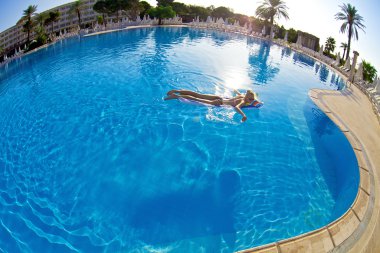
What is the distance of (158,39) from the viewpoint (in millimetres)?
26641

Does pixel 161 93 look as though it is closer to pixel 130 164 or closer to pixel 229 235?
pixel 130 164

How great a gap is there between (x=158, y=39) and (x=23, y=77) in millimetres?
13397

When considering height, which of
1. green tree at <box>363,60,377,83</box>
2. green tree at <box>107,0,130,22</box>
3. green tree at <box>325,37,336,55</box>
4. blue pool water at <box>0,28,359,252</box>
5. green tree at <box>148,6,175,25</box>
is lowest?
blue pool water at <box>0,28,359,252</box>

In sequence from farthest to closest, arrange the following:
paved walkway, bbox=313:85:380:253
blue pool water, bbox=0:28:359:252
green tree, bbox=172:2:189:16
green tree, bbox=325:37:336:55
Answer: green tree, bbox=172:2:189:16 < green tree, bbox=325:37:336:55 < blue pool water, bbox=0:28:359:252 < paved walkway, bbox=313:85:380:253

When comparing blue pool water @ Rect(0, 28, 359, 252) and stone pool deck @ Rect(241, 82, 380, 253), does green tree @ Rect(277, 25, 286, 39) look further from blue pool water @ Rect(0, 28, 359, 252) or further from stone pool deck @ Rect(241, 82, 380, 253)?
stone pool deck @ Rect(241, 82, 380, 253)

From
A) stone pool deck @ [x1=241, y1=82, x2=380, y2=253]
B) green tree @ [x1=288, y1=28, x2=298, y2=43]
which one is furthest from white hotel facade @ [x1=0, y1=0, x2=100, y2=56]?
stone pool deck @ [x1=241, y1=82, x2=380, y2=253]

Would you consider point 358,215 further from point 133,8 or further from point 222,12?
point 222,12

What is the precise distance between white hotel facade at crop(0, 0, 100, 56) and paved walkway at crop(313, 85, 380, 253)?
30762 millimetres

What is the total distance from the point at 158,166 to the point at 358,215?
556cm

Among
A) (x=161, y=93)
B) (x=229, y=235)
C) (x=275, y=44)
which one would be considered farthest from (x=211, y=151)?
(x=275, y=44)

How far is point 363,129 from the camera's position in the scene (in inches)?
428

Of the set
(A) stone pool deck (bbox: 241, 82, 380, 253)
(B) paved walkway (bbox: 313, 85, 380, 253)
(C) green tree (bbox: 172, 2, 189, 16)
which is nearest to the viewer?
(A) stone pool deck (bbox: 241, 82, 380, 253)

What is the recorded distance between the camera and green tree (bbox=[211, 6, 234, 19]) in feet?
148

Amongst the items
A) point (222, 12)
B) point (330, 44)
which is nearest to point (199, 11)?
point (222, 12)
